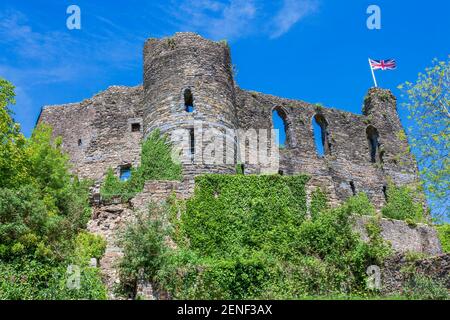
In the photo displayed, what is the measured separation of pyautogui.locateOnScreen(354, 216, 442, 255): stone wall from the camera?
24.0 metres

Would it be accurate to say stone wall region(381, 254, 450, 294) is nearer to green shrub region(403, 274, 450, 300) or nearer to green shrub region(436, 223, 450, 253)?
green shrub region(403, 274, 450, 300)

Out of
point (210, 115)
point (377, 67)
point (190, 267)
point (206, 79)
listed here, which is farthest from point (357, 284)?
point (377, 67)

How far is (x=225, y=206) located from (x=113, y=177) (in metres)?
9.84

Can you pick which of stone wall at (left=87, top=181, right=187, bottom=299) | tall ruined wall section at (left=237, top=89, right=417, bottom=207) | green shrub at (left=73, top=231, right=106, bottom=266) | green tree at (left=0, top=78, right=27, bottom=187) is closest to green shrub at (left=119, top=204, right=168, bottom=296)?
green shrub at (left=73, top=231, right=106, bottom=266)

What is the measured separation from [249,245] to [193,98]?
889cm

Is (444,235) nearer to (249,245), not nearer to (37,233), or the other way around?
(249,245)

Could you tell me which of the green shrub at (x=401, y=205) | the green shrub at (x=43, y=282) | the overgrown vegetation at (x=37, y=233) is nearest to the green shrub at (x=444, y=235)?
the green shrub at (x=401, y=205)

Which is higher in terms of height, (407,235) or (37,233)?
(407,235)

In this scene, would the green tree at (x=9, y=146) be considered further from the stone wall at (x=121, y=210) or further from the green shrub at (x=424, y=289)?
the green shrub at (x=424, y=289)

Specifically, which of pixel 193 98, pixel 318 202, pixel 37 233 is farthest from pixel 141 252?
pixel 193 98

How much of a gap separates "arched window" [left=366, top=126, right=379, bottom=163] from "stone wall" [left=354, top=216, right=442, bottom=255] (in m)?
11.2

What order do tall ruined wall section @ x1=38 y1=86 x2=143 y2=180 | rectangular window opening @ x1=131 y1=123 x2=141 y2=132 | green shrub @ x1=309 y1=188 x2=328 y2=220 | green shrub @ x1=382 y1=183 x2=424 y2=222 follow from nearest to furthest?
green shrub @ x1=309 y1=188 x2=328 y2=220 < tall ruined wall section @ x1=38 y1=86 x2=143 y2=180 < rectangular window opening @ x1=131 y1=123 x2=141 y2=132 < green shrub @ x1=382 y1=183 x2=424 y2=222

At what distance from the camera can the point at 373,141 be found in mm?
39312

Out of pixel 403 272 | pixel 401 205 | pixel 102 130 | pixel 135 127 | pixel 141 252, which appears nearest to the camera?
pixel 141 252
